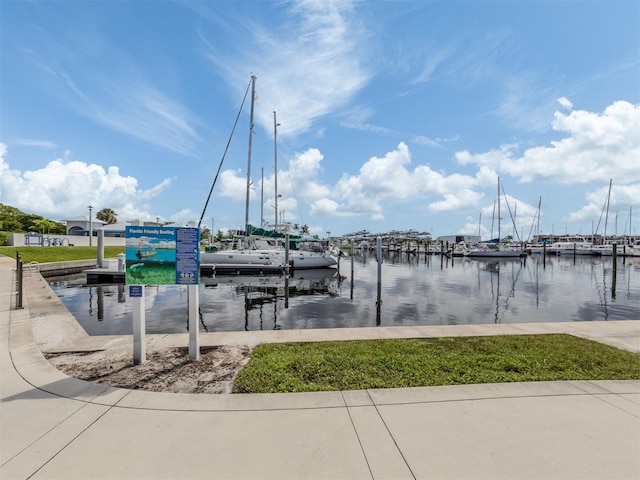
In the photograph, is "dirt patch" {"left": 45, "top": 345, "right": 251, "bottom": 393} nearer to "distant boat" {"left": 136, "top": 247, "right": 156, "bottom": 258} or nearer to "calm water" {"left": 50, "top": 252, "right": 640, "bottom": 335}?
"distant boat" {"left": 136, "top": 247, "right": 156, "bottom": 258}

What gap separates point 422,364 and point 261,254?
2650 centimetres

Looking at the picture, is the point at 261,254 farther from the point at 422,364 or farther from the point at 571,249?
the point at 571,249

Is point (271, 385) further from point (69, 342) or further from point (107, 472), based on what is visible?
point (69, 342)

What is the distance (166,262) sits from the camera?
6.16 m

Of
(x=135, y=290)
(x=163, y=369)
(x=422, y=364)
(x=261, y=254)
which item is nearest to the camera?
(x=163, y=369)

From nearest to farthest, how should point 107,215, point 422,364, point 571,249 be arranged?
point 422,364 < point 107,215 < point 571,249

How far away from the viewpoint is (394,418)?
4012 millimetres

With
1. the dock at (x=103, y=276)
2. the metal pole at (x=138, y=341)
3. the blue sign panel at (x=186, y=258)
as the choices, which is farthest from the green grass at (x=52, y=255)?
the blue sign panel at (x=186, y=258)

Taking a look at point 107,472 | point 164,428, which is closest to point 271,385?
point 164,428

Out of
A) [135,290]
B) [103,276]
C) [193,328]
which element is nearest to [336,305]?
[193,328]

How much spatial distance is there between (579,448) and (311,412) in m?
2.83

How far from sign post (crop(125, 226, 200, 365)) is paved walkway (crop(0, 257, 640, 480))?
1.52m

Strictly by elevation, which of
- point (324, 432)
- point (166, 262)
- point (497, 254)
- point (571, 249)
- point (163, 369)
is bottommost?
point (497, 254)

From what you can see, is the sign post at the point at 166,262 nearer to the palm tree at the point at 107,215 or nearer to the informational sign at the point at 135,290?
the informational sign at the point at 135,290
